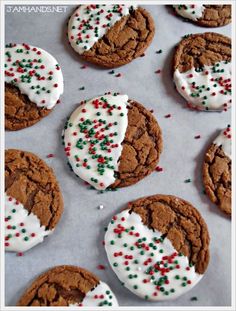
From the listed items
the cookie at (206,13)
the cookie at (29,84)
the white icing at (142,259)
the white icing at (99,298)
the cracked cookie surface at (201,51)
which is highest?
the cookie at (206,13)

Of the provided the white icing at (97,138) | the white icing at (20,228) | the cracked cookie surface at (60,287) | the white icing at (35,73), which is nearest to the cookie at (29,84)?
the white icing at (35,73)

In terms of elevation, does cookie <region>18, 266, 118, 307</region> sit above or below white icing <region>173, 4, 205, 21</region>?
below

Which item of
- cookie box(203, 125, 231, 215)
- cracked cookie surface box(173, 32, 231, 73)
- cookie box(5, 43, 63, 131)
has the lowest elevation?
cookie box(203, 125, 231, 215)

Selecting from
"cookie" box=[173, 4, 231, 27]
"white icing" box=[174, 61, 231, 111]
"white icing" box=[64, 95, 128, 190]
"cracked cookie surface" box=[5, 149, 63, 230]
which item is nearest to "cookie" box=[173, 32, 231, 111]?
"white icing" box=[174, 61, 231, 111]

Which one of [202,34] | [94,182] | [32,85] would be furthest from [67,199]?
[202,34]

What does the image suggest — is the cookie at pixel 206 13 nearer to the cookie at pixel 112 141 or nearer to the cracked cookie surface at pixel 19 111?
the cookie at pixel 112 141

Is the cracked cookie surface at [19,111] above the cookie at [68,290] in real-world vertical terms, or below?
above

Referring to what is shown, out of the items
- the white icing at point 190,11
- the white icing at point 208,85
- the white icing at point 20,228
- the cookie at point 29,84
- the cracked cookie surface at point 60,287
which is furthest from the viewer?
the white icing at point 190,11

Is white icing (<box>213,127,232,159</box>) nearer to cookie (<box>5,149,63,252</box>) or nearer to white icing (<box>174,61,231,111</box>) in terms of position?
white icing (<box>174,61,231,111</box>)

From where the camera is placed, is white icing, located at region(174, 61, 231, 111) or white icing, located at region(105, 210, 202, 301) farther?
white icing, located at region(174, 61, 231, 111)
